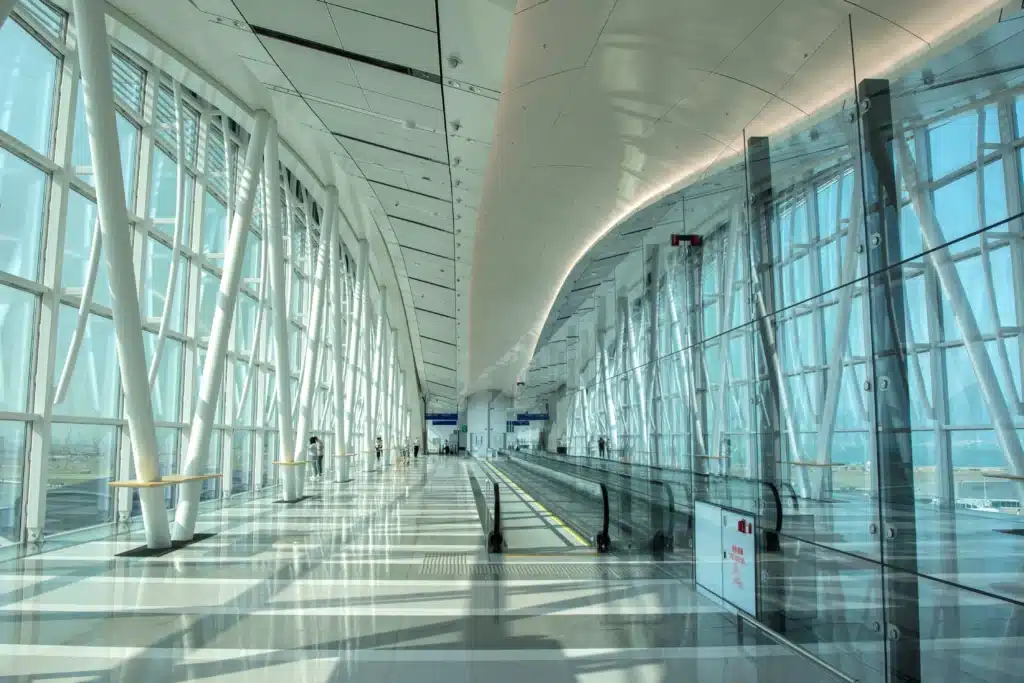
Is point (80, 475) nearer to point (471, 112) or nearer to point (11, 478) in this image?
point (11, 478)

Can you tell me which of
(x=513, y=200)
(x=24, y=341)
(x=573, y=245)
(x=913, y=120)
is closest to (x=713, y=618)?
(x=913, y=120)

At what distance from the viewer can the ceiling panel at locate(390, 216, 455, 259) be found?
19016 millimetres

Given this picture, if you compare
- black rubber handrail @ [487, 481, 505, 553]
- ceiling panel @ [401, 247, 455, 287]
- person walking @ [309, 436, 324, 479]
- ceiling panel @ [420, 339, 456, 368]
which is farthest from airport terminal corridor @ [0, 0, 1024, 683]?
ceiling panel @ [420, 339, 456, 368]

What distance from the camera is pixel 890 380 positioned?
3.78 m

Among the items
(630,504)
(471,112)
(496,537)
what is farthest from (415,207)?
(630,504)

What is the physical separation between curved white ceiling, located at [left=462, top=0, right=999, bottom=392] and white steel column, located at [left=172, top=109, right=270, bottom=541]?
415 centimetres

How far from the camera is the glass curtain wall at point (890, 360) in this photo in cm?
297

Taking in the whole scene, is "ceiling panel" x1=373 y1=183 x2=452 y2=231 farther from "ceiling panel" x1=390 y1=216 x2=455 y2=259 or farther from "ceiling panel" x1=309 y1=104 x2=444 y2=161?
"ceiling panel" x1=309 y1=104 x2=444 y2=161

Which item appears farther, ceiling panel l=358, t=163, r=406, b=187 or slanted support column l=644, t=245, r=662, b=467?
ceiling panel l=358, t=163, r=406, b=187

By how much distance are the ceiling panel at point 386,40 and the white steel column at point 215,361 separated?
3.24m

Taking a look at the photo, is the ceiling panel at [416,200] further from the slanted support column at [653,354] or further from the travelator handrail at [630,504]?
the travelator handrail at [630,504]

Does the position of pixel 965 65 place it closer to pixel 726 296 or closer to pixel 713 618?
pixel 726 296

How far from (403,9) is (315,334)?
1055 cm

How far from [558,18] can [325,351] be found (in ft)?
67.0
